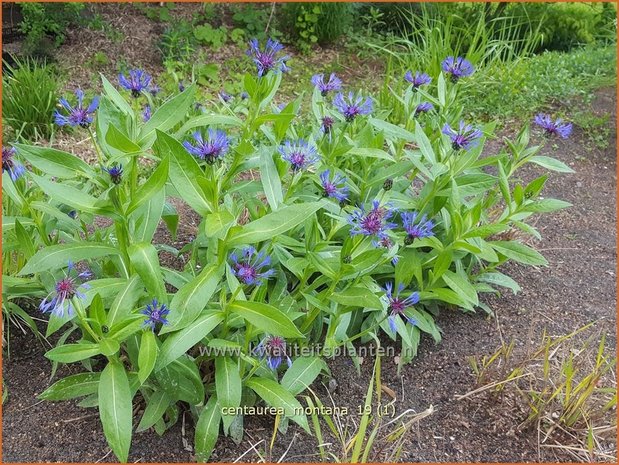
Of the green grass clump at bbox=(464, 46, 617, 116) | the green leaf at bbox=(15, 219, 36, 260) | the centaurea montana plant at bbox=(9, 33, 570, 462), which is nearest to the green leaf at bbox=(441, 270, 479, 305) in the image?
the centaurea montana plant at bbox=(9, 33, 570, 462)

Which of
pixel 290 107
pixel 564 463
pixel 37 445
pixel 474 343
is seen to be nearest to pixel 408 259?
pixel 474 343

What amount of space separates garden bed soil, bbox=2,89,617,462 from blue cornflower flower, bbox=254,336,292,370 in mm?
308

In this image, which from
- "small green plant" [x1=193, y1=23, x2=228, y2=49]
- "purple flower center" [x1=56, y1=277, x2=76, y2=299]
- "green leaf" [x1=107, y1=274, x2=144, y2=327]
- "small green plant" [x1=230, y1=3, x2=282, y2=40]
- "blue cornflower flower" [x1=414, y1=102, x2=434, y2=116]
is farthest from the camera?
"small green plant" [x1=230, y1=3, x2=282, y2=40]

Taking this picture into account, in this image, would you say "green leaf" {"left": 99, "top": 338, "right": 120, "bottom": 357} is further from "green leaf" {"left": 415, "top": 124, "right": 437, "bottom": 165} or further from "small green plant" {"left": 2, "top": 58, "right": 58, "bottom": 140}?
"small green plant" {"left": 2, "top": 58, "right": 58, "bottom": 140}

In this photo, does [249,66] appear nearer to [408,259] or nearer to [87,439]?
[408,259]

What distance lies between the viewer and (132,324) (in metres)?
1.76

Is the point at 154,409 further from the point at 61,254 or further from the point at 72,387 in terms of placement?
the point at 61,254

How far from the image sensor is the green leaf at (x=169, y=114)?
6.63ft

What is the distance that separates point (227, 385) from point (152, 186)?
669 mm

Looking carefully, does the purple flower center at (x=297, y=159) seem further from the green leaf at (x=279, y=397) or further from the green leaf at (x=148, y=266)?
the green leaf at (x=279, y=397)

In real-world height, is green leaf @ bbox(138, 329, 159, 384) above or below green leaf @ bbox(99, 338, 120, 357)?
below

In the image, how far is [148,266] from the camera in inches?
71.4

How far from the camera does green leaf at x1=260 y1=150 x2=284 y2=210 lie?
7.01ft

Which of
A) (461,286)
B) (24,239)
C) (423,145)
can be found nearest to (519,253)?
(461,286)
